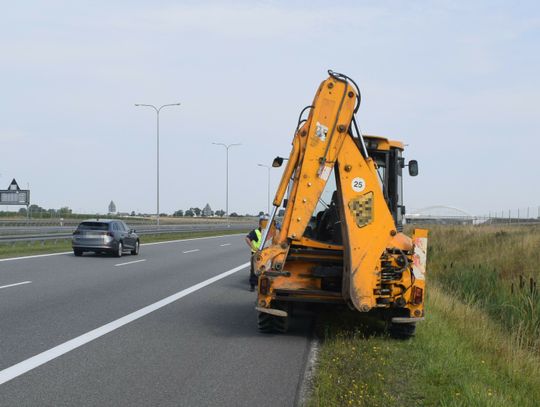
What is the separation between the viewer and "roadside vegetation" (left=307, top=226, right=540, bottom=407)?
19.0ft

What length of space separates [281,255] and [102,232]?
16.9m

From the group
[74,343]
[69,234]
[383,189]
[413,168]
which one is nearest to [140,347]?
[74,343]

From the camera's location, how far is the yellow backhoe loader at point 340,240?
26.0 ft

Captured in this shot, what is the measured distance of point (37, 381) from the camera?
243 inches

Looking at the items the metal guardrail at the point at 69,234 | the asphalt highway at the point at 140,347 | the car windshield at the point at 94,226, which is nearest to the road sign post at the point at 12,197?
the metal guardrail at the point at 69,234

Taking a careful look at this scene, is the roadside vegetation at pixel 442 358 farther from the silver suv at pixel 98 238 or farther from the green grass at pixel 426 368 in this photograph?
the silver suv at pixel 98 238

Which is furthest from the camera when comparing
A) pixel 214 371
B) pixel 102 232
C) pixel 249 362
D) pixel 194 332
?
pixel 102 232

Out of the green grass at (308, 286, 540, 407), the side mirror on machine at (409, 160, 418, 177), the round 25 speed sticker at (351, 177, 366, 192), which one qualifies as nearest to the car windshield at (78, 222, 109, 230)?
the green grass at (308, 286, 540, 407)

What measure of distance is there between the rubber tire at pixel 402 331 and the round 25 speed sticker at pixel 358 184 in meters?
1.91

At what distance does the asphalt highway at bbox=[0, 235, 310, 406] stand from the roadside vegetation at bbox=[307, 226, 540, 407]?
0.49 meters

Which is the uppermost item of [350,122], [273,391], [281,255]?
[350,122]

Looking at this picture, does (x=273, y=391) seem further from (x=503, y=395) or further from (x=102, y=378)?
(x=503, y=395)

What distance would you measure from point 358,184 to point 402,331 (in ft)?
6.71

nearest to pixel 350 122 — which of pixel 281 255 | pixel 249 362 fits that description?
pixel 281 255
